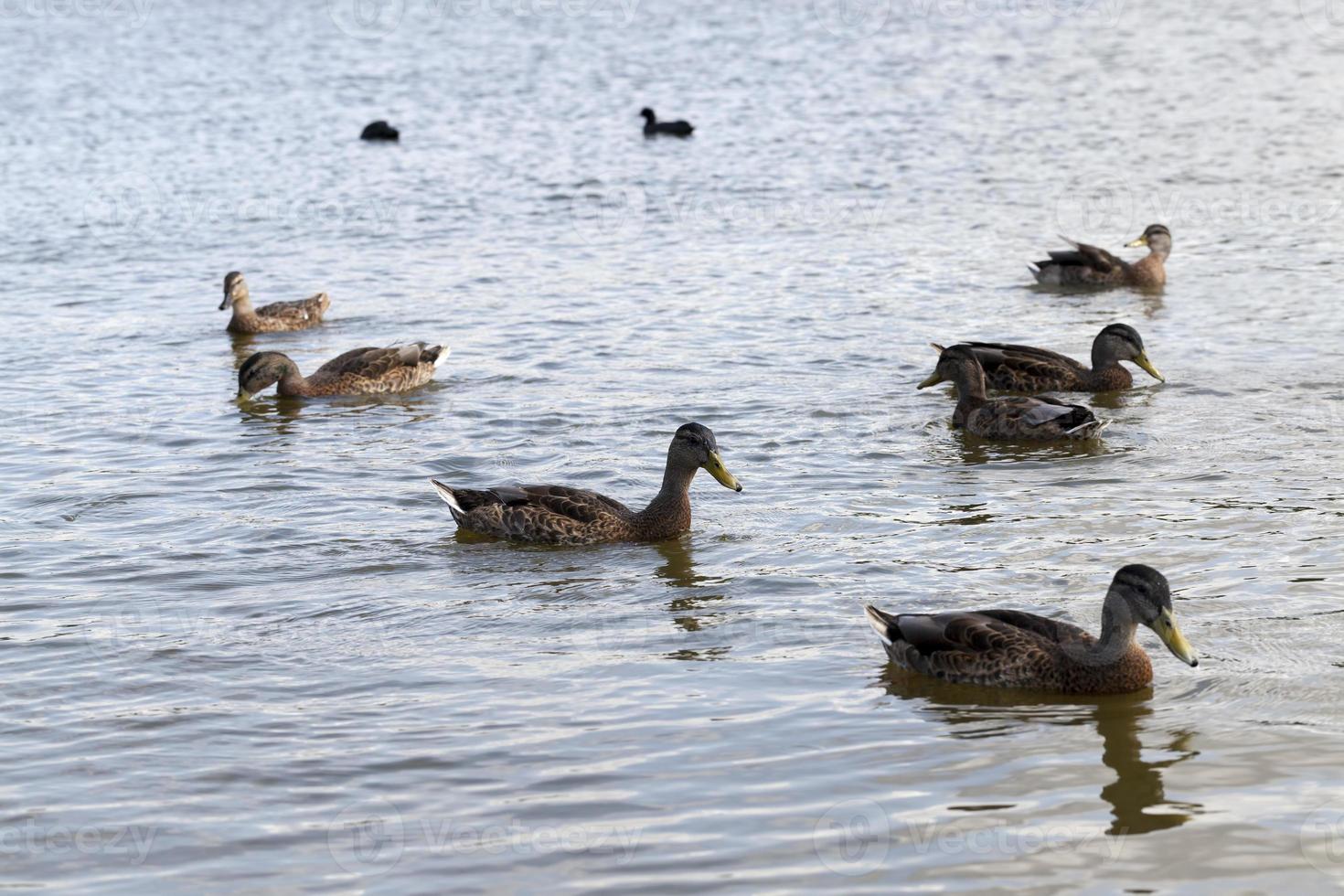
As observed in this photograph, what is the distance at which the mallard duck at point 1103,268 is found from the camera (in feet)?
60.6

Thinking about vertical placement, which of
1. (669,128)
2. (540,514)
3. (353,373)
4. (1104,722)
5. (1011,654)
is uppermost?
(669,128)

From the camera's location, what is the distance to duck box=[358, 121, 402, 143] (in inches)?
1195

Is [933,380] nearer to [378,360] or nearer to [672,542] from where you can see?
[672,542]

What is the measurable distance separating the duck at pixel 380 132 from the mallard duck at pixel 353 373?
15612 millimetres

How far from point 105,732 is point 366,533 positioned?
3236mm

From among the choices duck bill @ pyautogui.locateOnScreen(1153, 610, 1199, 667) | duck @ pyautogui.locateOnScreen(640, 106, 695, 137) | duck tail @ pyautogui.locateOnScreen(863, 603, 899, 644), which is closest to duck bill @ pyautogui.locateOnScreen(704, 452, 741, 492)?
duck tail @ pyautogui.locateOnScreen(863, 603, 899, 644)

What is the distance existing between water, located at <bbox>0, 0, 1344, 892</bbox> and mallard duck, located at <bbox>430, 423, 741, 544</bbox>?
0.17 metres

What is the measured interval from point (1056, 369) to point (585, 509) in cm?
542

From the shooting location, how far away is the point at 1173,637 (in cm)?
782

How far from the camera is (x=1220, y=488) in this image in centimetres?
1116

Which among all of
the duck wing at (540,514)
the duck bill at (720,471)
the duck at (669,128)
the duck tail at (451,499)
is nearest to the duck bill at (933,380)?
the duck bill at (720,471)

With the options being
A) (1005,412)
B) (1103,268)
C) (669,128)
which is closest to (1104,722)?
(1005,412)

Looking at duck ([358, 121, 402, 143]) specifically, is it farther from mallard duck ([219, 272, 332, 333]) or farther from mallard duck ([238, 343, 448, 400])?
mallard duck ([238, 343, 448, 400])

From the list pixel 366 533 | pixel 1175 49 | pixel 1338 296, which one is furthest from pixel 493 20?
pixel 366 533
